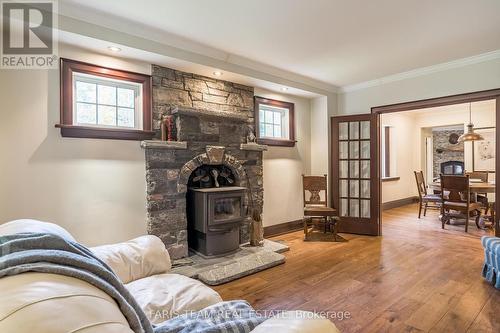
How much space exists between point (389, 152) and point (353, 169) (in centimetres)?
323

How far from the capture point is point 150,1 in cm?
237

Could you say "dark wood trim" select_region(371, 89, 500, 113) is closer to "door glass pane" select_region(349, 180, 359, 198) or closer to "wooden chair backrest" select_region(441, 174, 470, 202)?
"door glass pane" select_region(349, 180, 359, 198)

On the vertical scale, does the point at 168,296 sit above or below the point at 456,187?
below

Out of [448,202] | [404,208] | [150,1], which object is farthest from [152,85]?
[404,208]

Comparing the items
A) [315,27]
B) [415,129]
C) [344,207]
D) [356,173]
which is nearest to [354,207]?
[344,207]

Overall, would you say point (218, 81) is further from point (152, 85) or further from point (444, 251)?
point (444, 251)

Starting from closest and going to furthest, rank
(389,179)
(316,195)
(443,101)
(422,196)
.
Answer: (443,101) → (316,195) → (422,196) → (389,179)

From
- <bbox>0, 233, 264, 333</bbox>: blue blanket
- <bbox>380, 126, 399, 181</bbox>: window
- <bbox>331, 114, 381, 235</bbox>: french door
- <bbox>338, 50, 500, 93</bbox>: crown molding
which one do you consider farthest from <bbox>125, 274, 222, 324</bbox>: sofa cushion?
<bbox>380, 126, 399, 181</bbox>: window

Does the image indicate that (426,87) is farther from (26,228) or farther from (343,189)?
(26,228)

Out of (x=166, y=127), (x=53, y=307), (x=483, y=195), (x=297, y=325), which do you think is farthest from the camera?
(x=483, y=195)

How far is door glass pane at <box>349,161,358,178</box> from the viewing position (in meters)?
4.72

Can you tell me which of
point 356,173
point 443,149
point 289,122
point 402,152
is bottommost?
point 356,173

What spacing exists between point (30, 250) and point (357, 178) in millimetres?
4687

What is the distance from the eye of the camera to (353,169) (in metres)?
4.76
